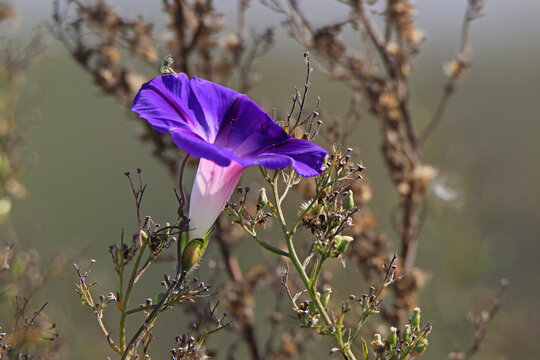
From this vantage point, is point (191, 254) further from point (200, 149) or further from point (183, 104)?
point (183, 104)

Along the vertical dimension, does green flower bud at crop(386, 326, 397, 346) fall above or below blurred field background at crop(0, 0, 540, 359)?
above

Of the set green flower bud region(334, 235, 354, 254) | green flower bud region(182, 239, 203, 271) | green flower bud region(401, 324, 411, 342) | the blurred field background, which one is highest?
green flower bud region(182, 239, 203, 271)

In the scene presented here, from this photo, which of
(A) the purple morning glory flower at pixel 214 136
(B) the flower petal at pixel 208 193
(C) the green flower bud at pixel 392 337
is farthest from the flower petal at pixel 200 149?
(C) the green flower bud at pixel 392 337

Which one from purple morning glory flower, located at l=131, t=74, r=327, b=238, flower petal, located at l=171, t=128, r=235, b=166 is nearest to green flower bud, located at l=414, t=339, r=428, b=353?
purple morning glory flower, located at l=131, t=74, r=327, b=238

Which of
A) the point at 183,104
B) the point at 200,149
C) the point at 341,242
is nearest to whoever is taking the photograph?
the point at 200,149

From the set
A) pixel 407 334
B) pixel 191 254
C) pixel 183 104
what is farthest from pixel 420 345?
pixel 183 104

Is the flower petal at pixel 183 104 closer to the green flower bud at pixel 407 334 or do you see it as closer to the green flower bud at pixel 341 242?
the green flower bud at pixel 341 242

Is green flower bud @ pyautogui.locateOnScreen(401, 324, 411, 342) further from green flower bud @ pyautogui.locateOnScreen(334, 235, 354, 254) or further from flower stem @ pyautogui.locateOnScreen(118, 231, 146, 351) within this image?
flower stem @ pyautogui.locateOnScreen(118, 231, 146, 351)
